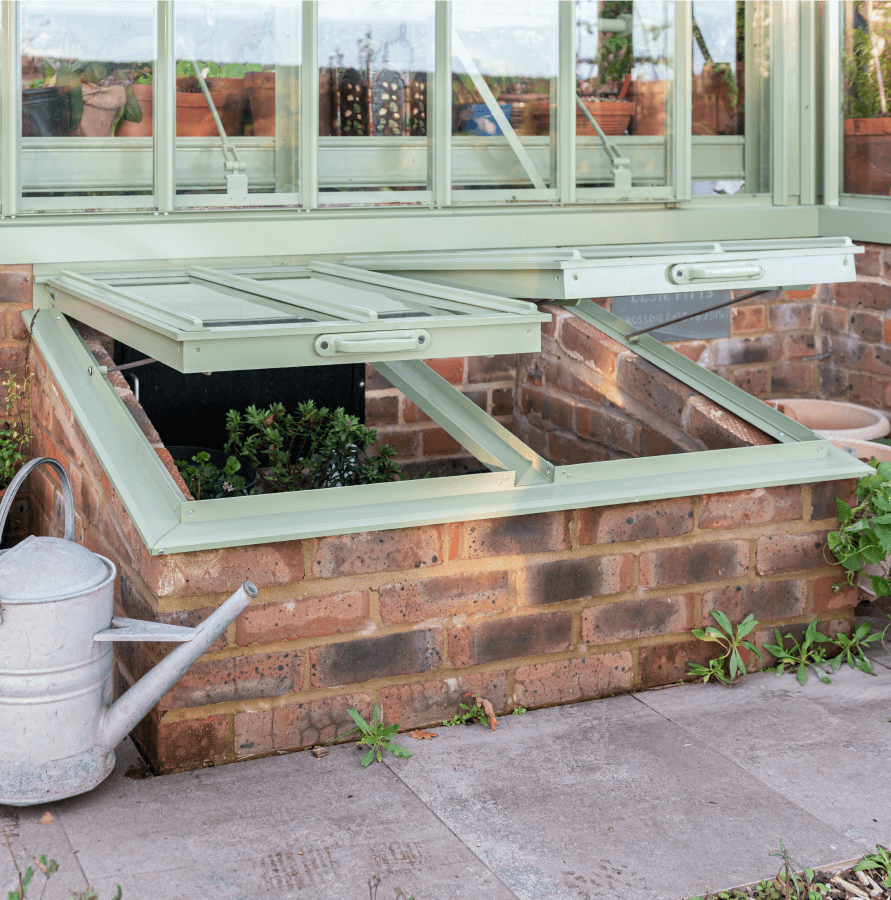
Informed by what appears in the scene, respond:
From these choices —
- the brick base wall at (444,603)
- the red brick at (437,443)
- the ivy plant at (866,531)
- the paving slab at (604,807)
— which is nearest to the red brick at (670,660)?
the brick base wall at (444,603)

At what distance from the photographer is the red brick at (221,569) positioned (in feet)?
10.0

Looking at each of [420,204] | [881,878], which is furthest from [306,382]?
[881,878]

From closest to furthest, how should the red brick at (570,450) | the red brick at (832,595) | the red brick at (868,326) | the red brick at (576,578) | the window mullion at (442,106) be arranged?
the red brick at (576,578) → the red brick at (832,595) → the window mullion at (442,106) → the red brick at (570,450) → the red brick at (868,326)

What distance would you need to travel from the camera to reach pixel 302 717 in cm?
328

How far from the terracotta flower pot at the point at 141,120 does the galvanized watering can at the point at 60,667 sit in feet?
5.72

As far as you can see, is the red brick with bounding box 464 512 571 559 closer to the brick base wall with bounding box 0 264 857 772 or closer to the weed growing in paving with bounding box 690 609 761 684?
the brick base wall with bounding box 0 264 857 772

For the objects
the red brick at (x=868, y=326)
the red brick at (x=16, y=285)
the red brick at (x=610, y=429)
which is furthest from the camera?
the red brick at (x=868, y=326)

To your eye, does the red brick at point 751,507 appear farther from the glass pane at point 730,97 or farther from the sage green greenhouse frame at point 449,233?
the glass pane at point 730,97

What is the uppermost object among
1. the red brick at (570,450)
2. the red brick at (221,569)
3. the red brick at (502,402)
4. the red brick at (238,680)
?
the red brick at (502,402)

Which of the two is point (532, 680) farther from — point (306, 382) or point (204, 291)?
point (306, 382)

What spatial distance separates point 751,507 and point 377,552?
3.90 ft

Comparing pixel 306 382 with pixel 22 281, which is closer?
pixel 22 281

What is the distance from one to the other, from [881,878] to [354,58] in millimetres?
3283

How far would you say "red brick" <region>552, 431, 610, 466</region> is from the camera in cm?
480
